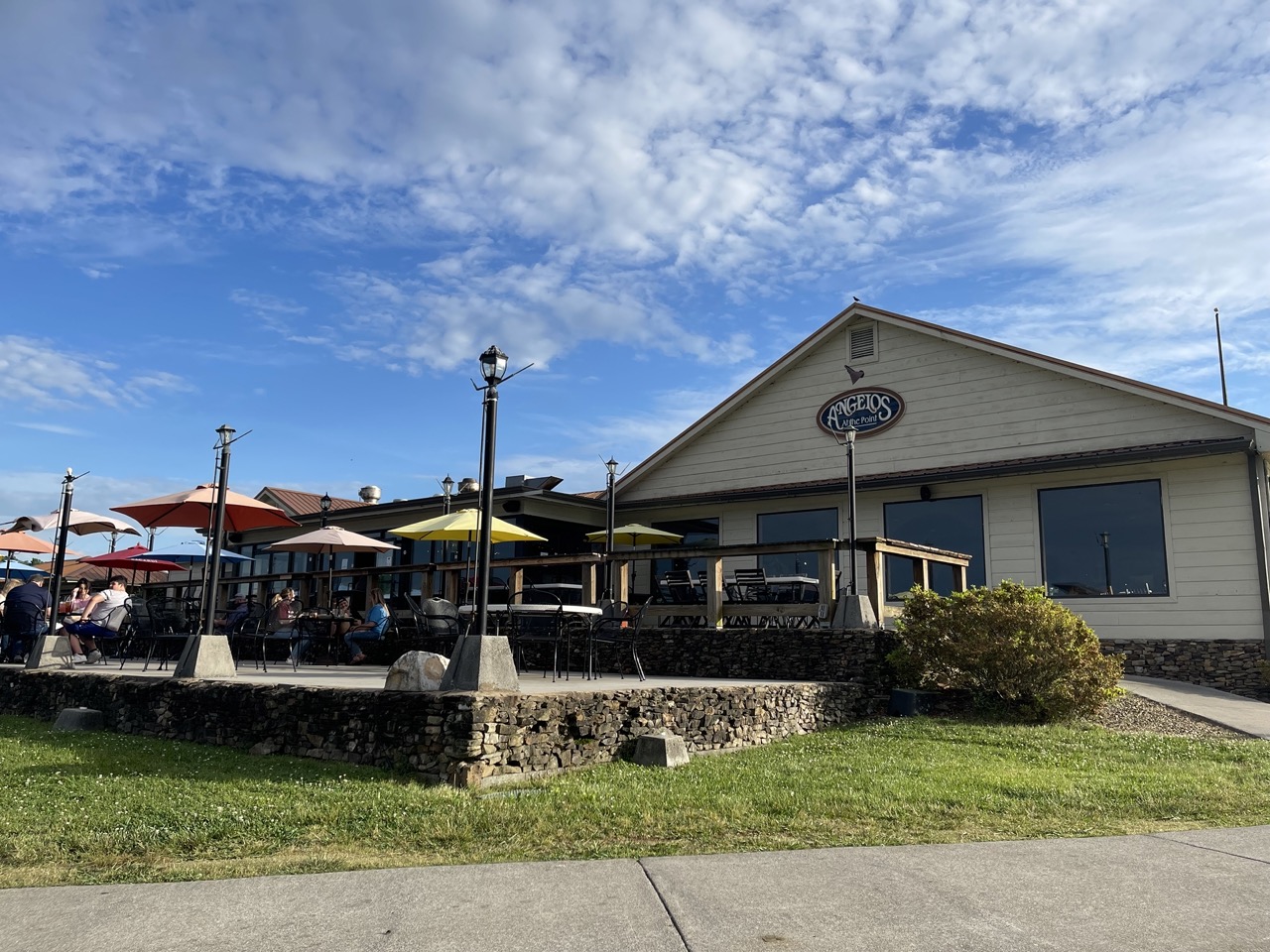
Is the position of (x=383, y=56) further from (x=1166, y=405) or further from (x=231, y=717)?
(x=1166, y=405)

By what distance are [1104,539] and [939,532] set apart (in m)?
2.58

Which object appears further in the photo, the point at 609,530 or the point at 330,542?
the point at 609,530

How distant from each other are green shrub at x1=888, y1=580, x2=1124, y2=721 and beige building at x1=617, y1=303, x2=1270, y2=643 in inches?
91.0

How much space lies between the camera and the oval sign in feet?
57.0

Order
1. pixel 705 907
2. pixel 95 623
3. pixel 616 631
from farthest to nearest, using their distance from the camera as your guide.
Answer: pixel 95 623 → pixel 616 631 → pixel 705 907

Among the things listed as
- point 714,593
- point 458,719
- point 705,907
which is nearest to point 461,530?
point 714,593

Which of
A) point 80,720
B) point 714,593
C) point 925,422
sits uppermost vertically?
point 925,422

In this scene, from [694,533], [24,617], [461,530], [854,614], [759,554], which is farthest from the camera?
[694,533]

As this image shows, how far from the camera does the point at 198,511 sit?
46.9 feet

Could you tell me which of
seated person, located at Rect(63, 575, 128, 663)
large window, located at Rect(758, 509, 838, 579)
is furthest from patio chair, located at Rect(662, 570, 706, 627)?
seated person, located at Rect(63, 575, 128, 663)

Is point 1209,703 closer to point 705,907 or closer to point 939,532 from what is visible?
point 939,532

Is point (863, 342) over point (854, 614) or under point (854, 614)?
over

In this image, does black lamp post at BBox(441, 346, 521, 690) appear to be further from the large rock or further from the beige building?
the beige building

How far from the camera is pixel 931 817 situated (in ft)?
20.1
